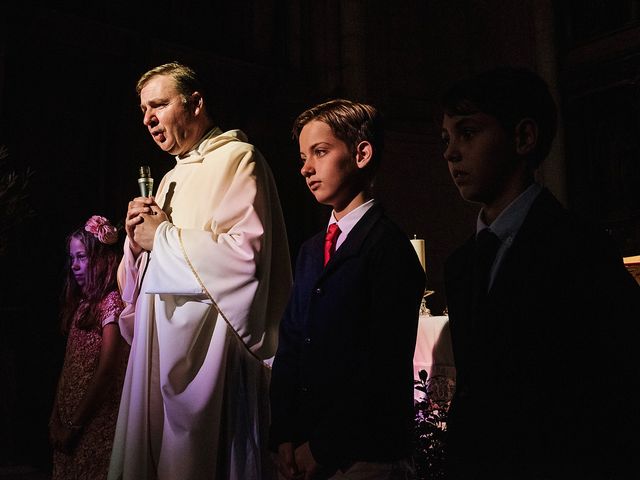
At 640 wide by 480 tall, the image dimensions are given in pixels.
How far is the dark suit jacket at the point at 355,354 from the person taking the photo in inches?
62.4

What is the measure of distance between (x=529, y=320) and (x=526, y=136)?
0.41 metres

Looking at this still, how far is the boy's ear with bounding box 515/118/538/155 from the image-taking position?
135cm

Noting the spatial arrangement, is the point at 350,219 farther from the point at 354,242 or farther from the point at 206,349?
Result: the point at 206,349

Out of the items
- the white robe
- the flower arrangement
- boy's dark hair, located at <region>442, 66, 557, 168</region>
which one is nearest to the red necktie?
the white robe

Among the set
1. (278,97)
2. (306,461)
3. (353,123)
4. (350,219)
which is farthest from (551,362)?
(278,97)

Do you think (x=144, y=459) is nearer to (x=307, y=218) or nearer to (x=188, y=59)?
(x=188, y=59)

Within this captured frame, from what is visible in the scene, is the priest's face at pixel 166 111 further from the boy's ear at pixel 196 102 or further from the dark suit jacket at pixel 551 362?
the dark suit jacket at pixel 551 362

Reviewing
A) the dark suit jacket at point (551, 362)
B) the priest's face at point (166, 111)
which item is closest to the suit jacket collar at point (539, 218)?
the dark suit jacket at point (551, 362)

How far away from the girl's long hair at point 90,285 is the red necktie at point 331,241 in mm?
1803

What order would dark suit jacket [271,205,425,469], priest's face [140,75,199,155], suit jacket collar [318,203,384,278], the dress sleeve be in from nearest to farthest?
dark suit jacket [271,205,425,469], suit jacket collar [318,203,384,278], priest's face [140,75,199,155], the dress sleeve

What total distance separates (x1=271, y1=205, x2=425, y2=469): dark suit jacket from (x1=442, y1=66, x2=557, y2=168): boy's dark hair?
493 millimetres

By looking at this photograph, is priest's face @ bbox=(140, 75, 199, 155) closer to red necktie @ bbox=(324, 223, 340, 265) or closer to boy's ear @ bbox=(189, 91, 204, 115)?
boy's ear @ bbox=(189, 91, 204, 115)

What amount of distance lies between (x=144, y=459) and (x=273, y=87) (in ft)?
20.0

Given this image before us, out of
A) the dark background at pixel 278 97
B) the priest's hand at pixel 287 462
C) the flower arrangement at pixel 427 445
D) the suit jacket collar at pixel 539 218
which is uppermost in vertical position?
the dark background at pixel 278 97
